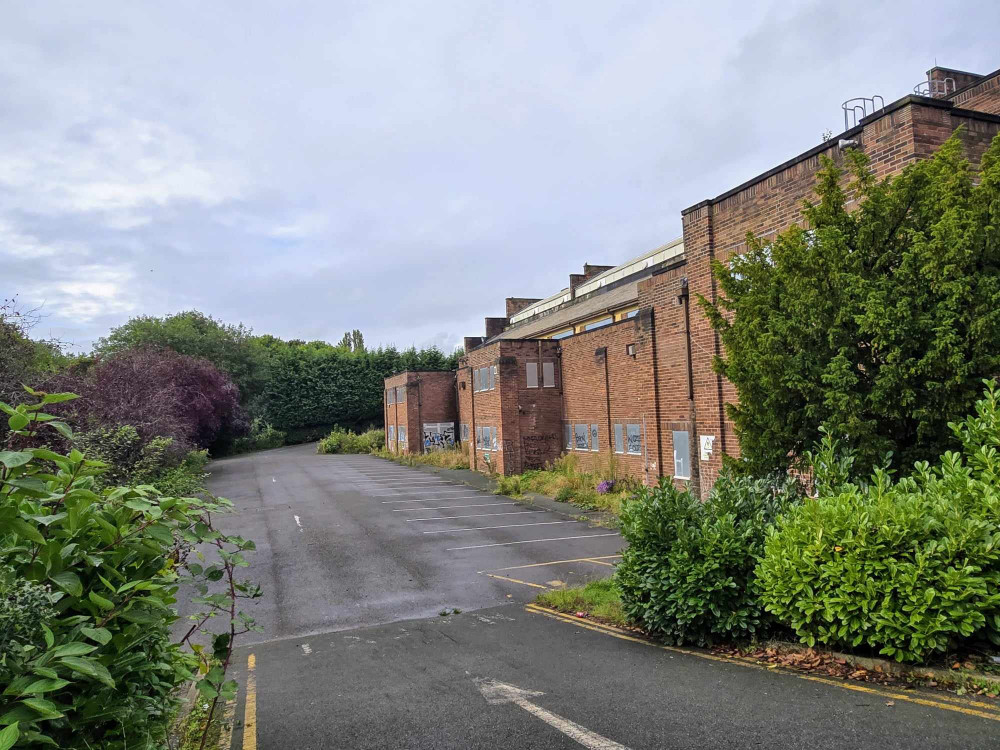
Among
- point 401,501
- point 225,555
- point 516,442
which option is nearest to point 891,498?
point 225,555

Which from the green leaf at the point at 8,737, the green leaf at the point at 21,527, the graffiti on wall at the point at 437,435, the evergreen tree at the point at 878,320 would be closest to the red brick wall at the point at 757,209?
the evergreen tree at the point at 878,320

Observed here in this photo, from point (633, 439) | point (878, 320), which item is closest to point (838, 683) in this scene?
point (878, 320)

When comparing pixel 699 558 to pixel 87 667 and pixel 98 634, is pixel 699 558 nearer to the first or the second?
pixel 98 634

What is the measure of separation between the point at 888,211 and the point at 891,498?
11.0 feet

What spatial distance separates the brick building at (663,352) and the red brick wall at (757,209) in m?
0.02

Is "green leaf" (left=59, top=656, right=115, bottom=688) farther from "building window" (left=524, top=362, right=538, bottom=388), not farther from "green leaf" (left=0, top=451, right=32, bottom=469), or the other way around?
"building window" (left=524, top=362, right=538, bottom=388)

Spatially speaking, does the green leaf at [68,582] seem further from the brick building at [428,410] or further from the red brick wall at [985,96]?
the brick building at [428,410]

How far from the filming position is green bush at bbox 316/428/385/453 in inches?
2122

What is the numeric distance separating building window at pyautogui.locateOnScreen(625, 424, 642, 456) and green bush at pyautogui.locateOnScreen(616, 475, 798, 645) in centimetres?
1285

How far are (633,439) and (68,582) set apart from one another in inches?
783

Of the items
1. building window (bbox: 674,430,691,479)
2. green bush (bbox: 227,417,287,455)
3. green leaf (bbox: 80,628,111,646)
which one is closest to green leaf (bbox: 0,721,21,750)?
green leaf (bbox: 80,628,111,646)

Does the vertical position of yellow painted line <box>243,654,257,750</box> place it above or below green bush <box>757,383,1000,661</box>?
below

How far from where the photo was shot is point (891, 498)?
5965 mm

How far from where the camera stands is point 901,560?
562 cm
